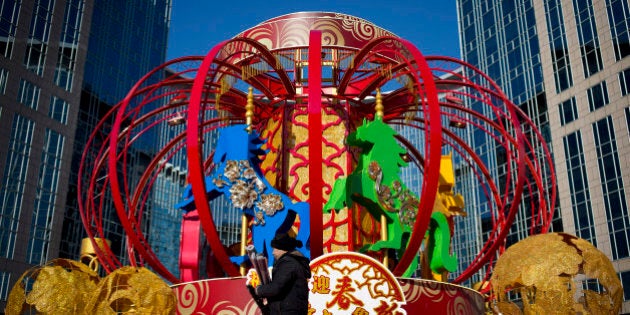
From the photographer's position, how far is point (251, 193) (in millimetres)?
14219

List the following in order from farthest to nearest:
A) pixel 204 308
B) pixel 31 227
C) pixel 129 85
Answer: pixel 129 85, pixel 31 227, pixel 204 308

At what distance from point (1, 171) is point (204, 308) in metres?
32.5

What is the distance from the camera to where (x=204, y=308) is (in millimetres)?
12805

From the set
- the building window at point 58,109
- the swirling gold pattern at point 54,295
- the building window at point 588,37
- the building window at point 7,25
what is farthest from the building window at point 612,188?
the building window at point 7,25

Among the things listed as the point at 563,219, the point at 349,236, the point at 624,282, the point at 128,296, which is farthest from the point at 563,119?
the point at 128,296

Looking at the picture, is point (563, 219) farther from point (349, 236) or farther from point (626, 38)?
point (349, 236)

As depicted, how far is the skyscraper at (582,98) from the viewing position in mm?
39156

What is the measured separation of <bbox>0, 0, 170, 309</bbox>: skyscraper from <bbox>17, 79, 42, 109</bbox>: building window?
0.07m

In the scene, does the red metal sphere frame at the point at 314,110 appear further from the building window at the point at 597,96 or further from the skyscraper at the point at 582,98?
the building window at the point at 597,96

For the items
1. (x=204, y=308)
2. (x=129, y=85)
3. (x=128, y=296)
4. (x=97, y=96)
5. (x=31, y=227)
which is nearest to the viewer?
(x=128, y=296)

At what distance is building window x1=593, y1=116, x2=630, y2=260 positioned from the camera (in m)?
37.8

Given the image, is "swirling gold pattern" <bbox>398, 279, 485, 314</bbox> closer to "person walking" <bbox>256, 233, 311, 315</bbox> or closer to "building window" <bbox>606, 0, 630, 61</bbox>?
"person walking" <bbox>256, 233, 311, 315</bbox>

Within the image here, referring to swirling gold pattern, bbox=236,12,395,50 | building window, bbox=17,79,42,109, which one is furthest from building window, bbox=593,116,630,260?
building window, bbox=17,79,42,109

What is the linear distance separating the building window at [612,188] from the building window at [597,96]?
1158mm
